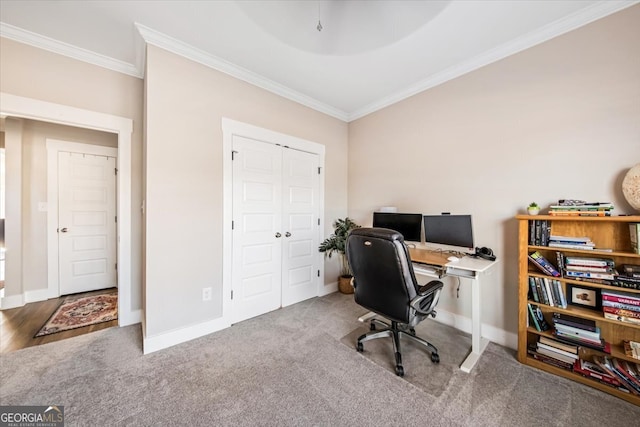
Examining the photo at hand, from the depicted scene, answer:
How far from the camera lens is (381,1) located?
1.20 m

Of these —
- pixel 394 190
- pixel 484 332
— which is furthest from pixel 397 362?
pixel 394 190

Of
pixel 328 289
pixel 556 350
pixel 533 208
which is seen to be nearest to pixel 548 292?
pixel 556 350

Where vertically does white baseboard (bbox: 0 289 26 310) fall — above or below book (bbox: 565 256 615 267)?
below

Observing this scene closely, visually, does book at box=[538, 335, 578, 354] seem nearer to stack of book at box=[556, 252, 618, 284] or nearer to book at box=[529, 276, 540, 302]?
book at box=[529, 276, 540, 302]

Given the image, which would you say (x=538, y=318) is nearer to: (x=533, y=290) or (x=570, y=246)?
(x=533, y=290)

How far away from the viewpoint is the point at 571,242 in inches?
66.3

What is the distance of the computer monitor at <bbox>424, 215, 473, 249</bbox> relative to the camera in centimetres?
212

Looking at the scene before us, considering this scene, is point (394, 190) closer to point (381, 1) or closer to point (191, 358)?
point (381, 1)

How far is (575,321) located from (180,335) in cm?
333

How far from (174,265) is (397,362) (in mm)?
2115

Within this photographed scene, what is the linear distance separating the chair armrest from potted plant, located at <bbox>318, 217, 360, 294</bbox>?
1486mm

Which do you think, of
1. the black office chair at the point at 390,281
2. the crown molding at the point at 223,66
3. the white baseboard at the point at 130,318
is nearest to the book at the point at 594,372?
the black office chair at the point at 390,281

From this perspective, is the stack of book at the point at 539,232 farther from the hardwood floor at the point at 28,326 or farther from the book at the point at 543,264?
the hardwood floor at the point at 28,326

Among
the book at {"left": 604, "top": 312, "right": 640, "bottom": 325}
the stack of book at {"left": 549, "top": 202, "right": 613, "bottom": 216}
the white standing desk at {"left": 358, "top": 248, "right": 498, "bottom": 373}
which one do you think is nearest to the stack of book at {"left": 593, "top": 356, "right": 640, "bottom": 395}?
the book at {"left": 604, "top": 312, "right": 640, "bottom": 325}
